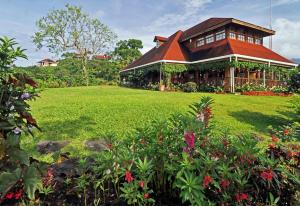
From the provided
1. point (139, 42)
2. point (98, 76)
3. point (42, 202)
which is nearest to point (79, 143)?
point (42, 202)

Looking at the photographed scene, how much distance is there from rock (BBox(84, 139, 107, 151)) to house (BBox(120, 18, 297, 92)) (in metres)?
15.9

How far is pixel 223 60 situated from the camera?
19844mm

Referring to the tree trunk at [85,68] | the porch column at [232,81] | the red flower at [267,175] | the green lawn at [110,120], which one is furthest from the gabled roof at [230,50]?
the tree trunk at [85,68]

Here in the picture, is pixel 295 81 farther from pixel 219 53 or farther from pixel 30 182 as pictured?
pixel 219 53

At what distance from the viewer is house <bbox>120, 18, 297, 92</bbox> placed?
1973 cm

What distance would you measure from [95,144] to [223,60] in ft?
56.0

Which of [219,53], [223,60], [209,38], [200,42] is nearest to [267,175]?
[223,60]

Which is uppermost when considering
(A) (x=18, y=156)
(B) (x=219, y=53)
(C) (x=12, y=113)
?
(B) (x=219, y=53)

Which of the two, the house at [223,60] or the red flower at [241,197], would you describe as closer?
the red flower at [241,197]

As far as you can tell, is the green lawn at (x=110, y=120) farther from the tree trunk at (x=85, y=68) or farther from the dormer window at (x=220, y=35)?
the tree trunk at (x=85, y=68)

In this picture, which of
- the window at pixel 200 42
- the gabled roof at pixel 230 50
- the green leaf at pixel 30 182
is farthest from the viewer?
the window at pixel 200 42

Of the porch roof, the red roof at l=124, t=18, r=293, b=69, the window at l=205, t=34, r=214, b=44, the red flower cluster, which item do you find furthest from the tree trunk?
the red flower cluster

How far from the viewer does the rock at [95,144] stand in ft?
15.1

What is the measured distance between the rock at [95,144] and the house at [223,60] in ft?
52.1
